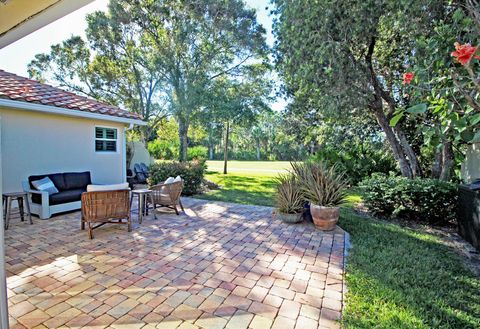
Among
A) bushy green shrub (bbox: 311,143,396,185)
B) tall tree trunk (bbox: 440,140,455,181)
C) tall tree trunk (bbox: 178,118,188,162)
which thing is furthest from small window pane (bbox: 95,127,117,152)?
tall tree trunk (bbox: 440,140,455,181)

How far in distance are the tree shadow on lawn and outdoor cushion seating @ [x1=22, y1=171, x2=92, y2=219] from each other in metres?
6.50

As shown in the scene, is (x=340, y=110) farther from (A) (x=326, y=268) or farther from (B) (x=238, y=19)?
(B) (x=238, y=19)

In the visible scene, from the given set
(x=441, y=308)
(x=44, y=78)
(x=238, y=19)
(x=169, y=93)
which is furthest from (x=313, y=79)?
(x=44, y=78)

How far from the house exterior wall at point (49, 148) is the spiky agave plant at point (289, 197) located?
21.0 ft

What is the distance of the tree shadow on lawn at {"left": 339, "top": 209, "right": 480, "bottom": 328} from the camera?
8.28ft

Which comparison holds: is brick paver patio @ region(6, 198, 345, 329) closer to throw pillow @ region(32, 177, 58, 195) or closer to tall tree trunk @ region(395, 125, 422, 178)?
throw pillow @ region(32, 177, 58, 195)

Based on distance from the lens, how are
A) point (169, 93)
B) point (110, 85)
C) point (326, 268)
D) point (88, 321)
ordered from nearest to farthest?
point (88, 321), point (326, 268), point (169, 93), point (110, 85)

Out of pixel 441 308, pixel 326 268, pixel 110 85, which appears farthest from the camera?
pixel 110 85

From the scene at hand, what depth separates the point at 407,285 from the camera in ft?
10.3

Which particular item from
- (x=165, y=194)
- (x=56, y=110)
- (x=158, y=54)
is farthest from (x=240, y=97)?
(x=165, y=194)

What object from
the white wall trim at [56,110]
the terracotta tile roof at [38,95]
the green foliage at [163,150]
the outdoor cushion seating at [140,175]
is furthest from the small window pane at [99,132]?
the green foliage at [163,150]

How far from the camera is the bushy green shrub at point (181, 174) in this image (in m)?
9.11

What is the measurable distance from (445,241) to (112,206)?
6.51 meters

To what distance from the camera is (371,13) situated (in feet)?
19.0
